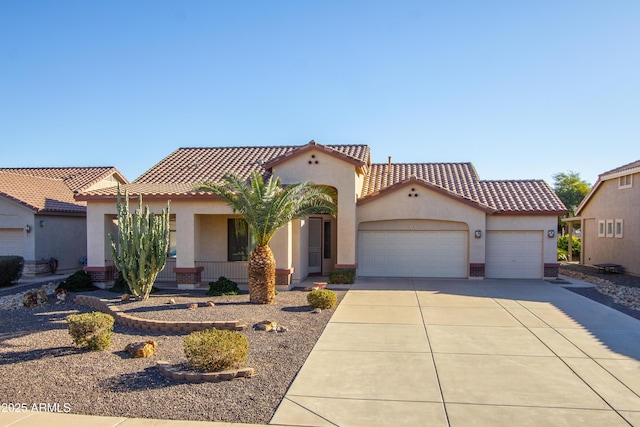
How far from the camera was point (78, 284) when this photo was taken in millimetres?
16375

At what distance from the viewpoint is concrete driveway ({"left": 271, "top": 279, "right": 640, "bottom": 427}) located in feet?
20.0

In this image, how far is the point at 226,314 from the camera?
39.7 feet

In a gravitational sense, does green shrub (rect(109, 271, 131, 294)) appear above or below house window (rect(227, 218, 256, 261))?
below

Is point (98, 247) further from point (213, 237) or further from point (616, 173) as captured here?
point (616, 173)

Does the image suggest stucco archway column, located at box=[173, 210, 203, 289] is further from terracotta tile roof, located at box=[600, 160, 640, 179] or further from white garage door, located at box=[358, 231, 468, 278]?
terracotta tile roof, located at box=[600, 160, 640, 179]

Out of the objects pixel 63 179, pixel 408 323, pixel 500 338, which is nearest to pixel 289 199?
pixel 408 323

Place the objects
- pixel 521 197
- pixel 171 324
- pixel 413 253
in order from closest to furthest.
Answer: pixel 171 324
pixel 413 253
pixel 521 197

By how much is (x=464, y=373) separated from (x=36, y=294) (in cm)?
1280

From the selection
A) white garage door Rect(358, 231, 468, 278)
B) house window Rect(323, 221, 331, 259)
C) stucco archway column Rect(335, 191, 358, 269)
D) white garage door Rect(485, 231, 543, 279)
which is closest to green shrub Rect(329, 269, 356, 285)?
stucco archway column Rect(335, 191, 358, 269)

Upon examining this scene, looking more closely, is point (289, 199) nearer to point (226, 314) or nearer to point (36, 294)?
point (226, 314)

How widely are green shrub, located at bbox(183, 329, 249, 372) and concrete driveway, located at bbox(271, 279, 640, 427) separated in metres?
1.06

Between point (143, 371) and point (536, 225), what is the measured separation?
16724 millimetres

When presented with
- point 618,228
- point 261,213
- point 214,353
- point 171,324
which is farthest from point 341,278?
point 618,228

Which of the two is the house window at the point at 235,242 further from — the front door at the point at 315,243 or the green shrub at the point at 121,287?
the green shrub at the point at 121,287
